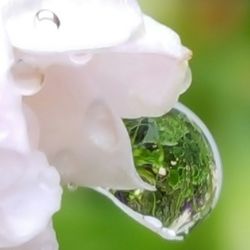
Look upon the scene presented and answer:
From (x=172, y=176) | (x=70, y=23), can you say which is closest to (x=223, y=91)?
(x=172, y=176)

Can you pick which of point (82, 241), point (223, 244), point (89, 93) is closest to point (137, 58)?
point (89, 93)

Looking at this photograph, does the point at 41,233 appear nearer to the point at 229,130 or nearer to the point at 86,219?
the point at 86,219

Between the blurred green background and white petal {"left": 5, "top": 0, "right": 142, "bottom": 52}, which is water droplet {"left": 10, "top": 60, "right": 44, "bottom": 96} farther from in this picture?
the blurred green background

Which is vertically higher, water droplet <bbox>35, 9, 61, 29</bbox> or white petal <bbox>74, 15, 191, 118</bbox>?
water droplet <bbox>35, 9, 61, 29</bbox>

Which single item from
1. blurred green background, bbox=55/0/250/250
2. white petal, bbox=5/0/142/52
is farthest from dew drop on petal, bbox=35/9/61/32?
blurred green background, bbox=55/0/250/250

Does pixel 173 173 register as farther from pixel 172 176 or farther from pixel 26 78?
pixel 26 78

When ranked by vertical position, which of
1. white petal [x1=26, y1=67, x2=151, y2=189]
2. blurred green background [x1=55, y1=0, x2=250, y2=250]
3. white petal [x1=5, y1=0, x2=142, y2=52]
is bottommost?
blurred green background [x1=55, y1=0, x2=250, y2=250]
